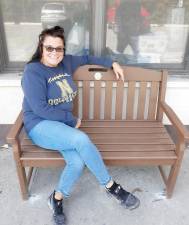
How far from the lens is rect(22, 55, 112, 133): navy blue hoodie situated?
211 cm

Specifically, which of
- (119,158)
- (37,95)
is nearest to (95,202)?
(119,158)

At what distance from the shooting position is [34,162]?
2152mm

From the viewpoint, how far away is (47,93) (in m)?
2.21

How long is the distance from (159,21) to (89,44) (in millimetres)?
721

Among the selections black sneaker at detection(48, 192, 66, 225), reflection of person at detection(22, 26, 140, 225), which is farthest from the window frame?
black sneaker at detection(48, 192, 66, 225)

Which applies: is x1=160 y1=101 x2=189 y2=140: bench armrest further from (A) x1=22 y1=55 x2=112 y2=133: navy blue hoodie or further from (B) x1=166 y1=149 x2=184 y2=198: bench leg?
(A) x1=22 y1=55 x2=112 y2=133: navy blue hoodie

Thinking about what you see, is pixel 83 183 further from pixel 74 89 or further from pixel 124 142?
pixel 74 89

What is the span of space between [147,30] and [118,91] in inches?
27.2

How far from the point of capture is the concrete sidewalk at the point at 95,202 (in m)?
2.22

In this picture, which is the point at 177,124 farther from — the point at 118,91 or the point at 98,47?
the point at 98,47

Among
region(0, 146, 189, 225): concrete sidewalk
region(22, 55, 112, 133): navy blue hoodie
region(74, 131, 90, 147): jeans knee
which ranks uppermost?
region(22, 55, 112, 133): navy blue hoodie

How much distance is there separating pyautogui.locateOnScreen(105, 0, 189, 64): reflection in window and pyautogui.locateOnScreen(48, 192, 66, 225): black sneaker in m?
1.53

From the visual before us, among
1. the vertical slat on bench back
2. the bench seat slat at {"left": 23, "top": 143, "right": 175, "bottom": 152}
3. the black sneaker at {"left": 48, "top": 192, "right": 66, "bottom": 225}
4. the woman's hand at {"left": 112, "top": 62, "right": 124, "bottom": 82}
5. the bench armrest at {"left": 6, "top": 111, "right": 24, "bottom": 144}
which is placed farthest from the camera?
the vertical slat on bench back

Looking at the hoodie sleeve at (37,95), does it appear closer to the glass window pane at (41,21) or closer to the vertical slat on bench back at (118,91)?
the vertical slat on bench back at (118,91)
